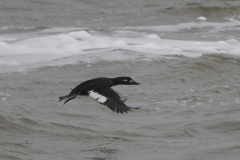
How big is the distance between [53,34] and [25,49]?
156 cm

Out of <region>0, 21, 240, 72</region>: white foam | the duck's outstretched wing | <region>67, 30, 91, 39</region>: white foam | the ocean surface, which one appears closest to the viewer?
the duck's outstretched wing

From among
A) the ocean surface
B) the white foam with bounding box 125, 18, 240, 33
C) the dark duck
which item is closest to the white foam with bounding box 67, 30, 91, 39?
the ocean surface

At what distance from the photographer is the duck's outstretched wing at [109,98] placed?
18.0ft

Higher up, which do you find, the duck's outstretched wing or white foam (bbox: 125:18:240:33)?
the duck's outstretched wing

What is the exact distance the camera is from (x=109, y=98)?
564 centimetres

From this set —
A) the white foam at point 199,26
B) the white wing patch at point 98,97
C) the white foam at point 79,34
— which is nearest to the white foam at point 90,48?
the white foam at point 79,34

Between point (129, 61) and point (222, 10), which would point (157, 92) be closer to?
point (129, 61)

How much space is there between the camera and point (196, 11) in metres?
14.8

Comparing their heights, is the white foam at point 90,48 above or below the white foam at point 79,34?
below

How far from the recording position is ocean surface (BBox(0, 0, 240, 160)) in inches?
226

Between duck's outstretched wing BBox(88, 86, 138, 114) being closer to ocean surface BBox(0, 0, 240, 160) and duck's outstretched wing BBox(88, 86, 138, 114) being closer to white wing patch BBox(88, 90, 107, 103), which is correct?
white wing patch BBox(88, 90, 107, 103)

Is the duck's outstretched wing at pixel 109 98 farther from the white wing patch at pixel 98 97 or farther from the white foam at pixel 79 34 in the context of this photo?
the white foam at pixel 79 34

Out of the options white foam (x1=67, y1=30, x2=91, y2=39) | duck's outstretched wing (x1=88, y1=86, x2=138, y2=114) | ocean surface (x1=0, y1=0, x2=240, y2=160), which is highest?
duck's outstretched wing (x1=88, y1=86, x2=138, y2=114)

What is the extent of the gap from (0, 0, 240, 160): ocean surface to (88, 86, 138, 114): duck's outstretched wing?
47 centimetres
